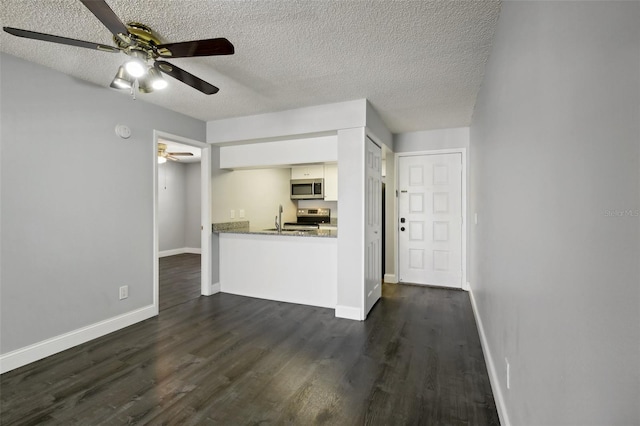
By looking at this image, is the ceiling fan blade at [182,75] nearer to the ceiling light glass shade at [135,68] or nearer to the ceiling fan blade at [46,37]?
the ceiling light glass shade at [135,68]

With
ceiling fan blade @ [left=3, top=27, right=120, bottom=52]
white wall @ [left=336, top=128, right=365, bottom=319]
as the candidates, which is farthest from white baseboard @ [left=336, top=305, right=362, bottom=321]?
ceiling fan blade @ [left=3, top=27, right=120, bottom=52]

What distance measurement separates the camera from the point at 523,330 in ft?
4.24

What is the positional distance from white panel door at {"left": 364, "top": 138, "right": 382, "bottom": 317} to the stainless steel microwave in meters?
1.73


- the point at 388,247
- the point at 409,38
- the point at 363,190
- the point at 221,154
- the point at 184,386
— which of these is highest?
the point at 409,38

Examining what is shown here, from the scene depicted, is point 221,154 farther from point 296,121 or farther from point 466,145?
point 466,145

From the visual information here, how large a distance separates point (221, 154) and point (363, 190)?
2.37 m

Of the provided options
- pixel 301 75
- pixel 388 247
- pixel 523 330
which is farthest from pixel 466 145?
pixel 523 330

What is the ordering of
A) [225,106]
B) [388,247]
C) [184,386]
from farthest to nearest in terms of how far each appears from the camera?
[388,247] → [225,106] → [184,386]

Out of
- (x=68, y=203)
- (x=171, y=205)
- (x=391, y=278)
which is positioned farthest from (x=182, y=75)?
(x=171, y=205)

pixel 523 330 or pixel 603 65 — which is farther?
pixel 523 330

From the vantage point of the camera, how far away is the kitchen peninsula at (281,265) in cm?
375

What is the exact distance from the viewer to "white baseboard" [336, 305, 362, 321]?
11.0 ft

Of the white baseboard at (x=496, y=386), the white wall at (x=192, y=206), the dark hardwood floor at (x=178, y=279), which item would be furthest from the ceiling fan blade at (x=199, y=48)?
the white wall at (x=192, y=206)

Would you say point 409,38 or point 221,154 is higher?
point 409,38
